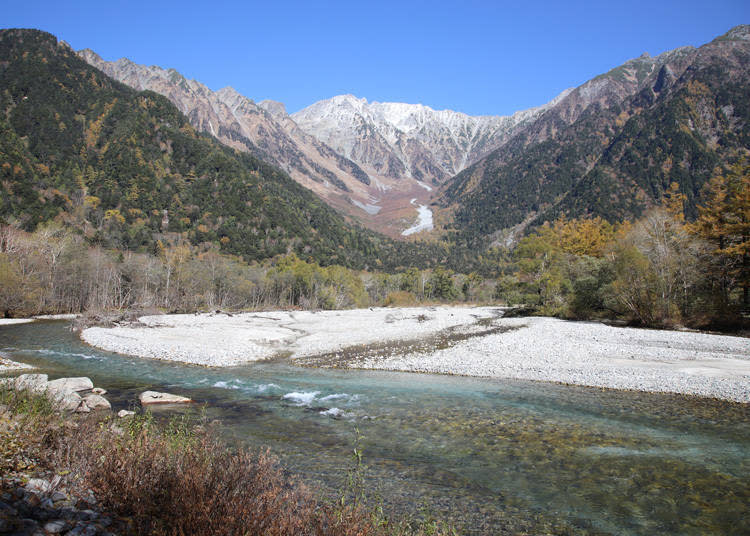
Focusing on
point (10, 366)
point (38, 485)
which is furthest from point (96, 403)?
point (10, 366)

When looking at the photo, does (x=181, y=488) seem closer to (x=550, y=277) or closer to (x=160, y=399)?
(x=160, y=399)

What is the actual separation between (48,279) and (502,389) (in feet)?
214

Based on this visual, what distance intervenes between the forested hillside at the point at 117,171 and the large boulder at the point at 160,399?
357 feet

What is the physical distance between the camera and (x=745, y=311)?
1283 inches

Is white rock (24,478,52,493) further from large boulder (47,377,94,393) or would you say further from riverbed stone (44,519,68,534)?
large boulder (47,377,94,393)

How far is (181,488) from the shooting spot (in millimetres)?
4457

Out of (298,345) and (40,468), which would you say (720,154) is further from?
(40,468)

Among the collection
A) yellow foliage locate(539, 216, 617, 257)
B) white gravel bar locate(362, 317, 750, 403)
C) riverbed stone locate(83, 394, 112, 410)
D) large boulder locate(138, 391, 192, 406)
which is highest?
yellow foliage locate(539, 216, 617, 257)

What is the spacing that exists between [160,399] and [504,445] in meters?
11.9

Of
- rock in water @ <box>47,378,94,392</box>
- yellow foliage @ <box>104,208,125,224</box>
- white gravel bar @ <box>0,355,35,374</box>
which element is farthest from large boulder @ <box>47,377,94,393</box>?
yellow foliage @ <box>104,208,125,224</box>

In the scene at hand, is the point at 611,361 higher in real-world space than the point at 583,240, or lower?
lower

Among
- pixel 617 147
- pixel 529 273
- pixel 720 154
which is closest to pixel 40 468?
pixel 529 273

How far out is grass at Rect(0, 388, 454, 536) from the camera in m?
4.04

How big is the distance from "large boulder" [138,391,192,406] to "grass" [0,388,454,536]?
26.5 feet
